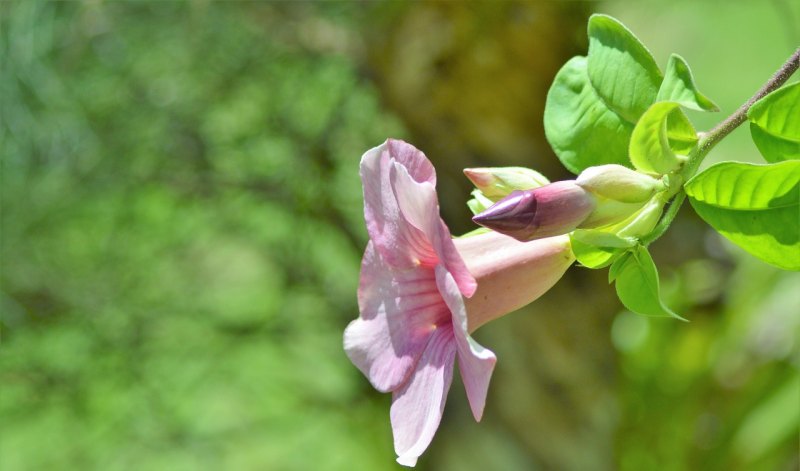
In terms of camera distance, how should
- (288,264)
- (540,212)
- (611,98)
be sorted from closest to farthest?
(540,212) < (611,98) < (288,264)

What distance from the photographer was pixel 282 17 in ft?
4.82

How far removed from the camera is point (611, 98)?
1.36ft

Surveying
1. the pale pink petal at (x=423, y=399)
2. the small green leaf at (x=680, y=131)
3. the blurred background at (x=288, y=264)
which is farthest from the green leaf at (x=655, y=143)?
the blurred background at (x=288, y=264)

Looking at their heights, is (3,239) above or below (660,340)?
above

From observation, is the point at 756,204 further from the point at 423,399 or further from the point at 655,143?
the point at 423,399

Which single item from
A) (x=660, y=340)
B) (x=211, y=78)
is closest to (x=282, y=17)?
(x=211, y=78)

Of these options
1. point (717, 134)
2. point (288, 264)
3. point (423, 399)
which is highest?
point (717, 134)

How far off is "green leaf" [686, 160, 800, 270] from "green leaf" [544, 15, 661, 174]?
0.20 ft

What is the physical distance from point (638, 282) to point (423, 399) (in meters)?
0.10

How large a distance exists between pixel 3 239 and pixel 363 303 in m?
1.01

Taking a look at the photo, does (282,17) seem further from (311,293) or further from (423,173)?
(423,173)

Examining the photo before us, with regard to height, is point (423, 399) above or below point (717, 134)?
below

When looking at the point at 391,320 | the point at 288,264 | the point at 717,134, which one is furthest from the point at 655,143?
the point at 288,264

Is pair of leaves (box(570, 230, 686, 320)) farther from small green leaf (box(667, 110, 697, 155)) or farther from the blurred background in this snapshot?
the blurred background
